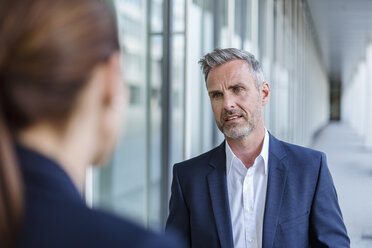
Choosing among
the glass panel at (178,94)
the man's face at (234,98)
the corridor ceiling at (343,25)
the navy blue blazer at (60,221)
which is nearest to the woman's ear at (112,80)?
the navy blue blazer at (60,221)

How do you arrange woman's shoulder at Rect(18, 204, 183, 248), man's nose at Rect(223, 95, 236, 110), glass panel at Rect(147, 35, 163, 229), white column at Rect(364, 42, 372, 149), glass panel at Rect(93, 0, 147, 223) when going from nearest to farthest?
woman's shoulder at Rect(18, 204, 183, 248) < man's nose at Rect(223, 95, 236, 110) < glass panel at Rect(93, 0, 147, 223) < glass panel at Rect(147, 35, 163, 229) < white column at Rect(364, 42, 372, 149)

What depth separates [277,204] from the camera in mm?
1574

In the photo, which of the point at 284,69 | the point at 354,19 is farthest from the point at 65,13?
the point at 354,19

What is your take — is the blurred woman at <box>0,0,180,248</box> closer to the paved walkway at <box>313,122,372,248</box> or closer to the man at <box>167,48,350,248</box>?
the man at <box>167,48,350,248</box>

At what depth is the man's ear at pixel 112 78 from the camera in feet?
1.75

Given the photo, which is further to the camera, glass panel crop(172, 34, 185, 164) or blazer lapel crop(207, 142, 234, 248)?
glass panel crop(172, 34, 185, 164)

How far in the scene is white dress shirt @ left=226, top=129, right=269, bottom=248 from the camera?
1591mm

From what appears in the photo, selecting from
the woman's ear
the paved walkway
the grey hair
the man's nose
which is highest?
the grey hair

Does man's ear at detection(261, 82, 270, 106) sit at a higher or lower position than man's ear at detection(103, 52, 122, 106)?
lower

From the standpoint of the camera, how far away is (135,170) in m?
2.50

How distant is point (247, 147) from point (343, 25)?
17846mm

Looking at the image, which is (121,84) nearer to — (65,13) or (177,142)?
(65,13)

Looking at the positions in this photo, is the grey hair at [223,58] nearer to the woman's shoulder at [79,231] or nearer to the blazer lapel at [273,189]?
the blazer lapel at [273,189]

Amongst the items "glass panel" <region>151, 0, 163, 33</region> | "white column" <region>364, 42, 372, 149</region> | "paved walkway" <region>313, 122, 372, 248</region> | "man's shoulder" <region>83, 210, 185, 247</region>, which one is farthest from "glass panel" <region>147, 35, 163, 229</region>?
"white column" <region>364, 42, 372, 149</region>
